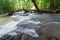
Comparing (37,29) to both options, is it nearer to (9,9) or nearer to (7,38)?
(7,38)

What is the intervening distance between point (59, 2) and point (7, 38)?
6490 mm

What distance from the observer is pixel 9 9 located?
10266mm

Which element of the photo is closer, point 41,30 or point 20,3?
point 41,30

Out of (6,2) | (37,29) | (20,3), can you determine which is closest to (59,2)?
(20,3)

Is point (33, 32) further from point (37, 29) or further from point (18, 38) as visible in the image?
point (18, 38)

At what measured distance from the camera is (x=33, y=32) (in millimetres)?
4480

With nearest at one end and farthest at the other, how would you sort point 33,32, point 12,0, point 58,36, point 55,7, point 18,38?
1. point 58,36
2. point 18,38
3. point 33,32
4. point 55,7
5. point 12,0

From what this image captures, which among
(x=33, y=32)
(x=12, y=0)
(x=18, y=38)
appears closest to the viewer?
(x=18, y=38)

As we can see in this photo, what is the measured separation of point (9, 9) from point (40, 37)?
21.7ft

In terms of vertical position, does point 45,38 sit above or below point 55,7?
above

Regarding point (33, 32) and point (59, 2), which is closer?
point (33, 32)

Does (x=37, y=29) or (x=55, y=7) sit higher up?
(x=37, y=29)

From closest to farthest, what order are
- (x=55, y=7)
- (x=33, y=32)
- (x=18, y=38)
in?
1. (x=18, y=38)
2. (x=33, y=32)
3. (x=55, y=7)

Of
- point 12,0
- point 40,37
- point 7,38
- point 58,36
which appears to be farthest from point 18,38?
point 12,0
